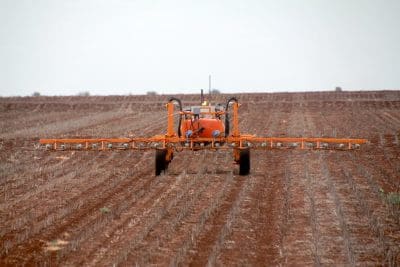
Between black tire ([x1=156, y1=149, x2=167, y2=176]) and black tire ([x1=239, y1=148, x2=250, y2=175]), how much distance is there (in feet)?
7.77

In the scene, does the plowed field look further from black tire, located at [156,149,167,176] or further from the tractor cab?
the tractor cab

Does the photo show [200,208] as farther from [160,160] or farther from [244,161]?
[160,160]

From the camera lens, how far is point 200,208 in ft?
36.1

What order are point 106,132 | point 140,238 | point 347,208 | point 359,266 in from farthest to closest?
1. point 106,132
2. point 347,208
3. point 140,238
4. point 359,266

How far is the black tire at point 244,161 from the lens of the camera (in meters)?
14.5

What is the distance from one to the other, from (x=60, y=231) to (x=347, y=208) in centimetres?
621

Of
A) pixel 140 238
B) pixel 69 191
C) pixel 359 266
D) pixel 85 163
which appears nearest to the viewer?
pixel 359 266

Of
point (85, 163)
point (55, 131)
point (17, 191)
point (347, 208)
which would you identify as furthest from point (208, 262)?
point (55, 131)

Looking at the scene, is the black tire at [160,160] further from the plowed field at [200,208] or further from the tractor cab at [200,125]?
the tractor cab at [200,125]

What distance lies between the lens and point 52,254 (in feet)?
26.7

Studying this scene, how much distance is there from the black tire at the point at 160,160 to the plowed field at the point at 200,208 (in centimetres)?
29

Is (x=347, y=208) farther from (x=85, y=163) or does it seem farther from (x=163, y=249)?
(x=85, y=163)

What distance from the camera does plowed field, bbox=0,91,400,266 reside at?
26.7 feet

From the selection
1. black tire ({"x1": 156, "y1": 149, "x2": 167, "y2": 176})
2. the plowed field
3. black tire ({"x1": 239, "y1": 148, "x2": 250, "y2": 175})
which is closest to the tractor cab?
black tire ({"x1": 156, "y1": 149, "x2": 167, "y2": 176})
